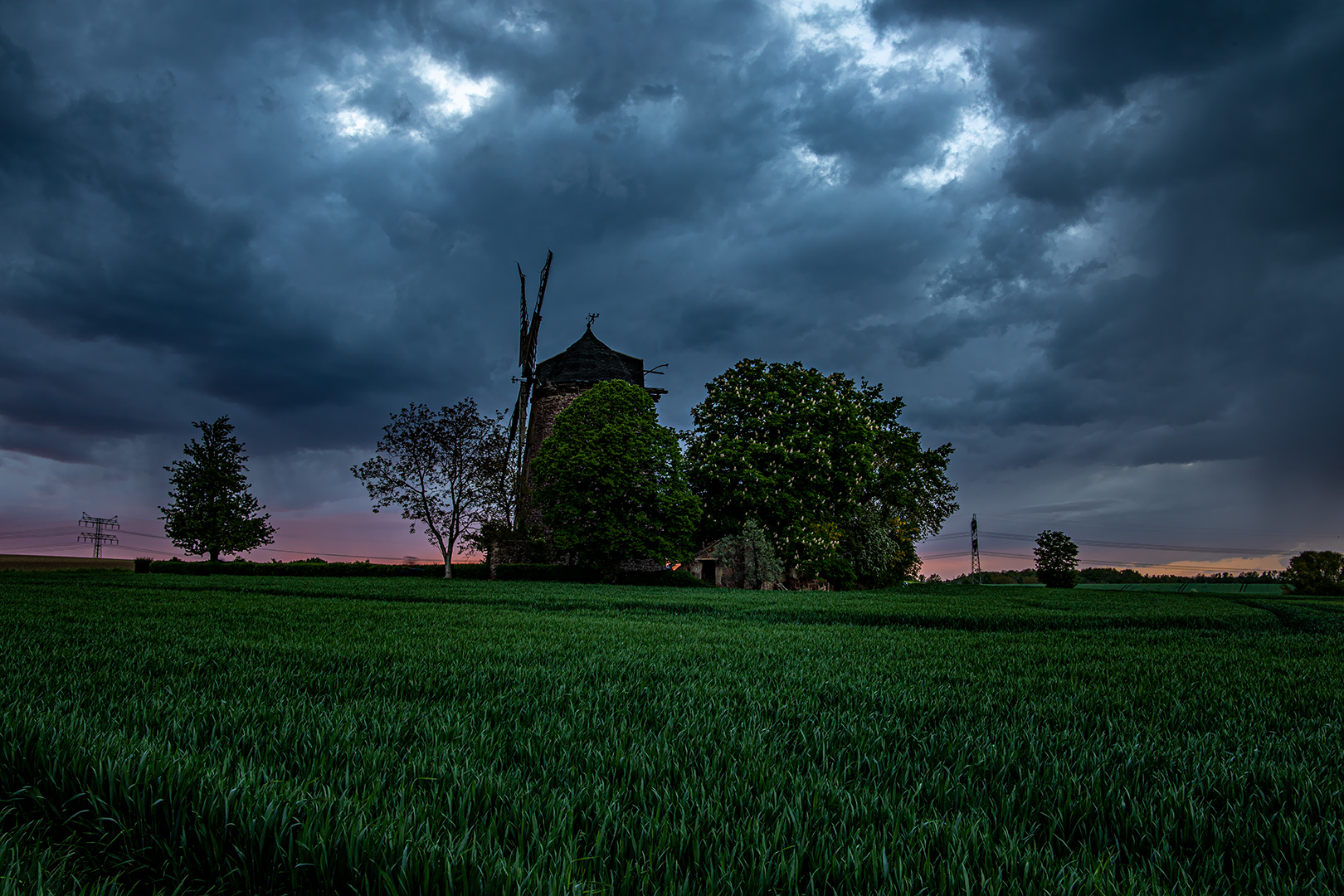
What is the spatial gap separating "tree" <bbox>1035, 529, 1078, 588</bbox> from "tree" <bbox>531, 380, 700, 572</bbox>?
128 ft

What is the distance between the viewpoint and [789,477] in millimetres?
25719

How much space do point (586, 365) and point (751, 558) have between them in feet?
55.8

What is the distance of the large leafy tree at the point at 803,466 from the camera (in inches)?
1017

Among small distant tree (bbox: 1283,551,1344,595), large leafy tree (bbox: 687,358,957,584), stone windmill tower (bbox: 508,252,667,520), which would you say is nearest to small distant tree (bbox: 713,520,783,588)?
large leafy tree (bbox: 687,358,957,584)

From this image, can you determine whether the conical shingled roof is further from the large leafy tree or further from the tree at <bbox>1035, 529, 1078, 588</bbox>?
the tree at <bbox>1035, 529, 1078, 588</bbox>

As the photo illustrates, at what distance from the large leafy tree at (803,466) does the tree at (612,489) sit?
76.0 inches

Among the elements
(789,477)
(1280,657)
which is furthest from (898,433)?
(1280,657)

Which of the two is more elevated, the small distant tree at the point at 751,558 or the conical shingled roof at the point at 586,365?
the conical shingled roof at the point at 586,365

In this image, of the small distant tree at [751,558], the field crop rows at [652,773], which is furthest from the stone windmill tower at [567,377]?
the field crop rows at [652,773]

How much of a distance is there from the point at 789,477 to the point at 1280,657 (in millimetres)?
19596

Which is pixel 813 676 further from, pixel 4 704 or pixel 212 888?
pixel 4 704

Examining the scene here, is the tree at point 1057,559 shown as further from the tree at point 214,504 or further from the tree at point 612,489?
the tree at point 214,504

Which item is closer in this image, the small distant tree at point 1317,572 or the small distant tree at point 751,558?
the small distant tree at point 751,558

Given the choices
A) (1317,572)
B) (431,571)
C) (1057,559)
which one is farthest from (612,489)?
(1317,572)
